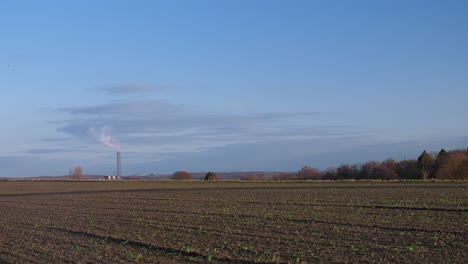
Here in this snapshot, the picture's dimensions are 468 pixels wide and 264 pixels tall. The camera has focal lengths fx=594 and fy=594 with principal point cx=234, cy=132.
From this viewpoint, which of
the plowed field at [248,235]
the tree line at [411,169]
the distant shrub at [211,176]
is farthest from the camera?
the distant shrub at [211,176]

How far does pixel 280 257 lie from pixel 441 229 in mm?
7155

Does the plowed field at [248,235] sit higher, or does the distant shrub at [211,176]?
the distant shrub at [211,176]

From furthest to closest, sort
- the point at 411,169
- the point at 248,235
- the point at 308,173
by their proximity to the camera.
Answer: the point at 308,173 → the point at 411,169 → the point at 248,235

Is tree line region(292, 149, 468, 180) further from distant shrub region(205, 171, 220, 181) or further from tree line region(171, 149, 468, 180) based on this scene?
distant shrub region(205, 171, 220, 181)

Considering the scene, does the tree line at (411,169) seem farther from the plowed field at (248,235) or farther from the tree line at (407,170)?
the plowed field at (248,235)

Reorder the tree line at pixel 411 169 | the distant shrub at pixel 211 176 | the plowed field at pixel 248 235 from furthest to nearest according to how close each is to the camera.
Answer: the distant shrub at pixel 211 176
the tree line at pixel 411 169
the plowed field at pixel 248 235

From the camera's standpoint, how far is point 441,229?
61.6 ft

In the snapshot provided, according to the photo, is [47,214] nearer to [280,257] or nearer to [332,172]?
[280,257]

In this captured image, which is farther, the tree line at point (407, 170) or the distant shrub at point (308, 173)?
the distant shrub at point (308, 173)

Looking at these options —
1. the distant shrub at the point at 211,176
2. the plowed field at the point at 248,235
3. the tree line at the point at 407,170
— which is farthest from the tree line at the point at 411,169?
the plowed field at the point at 248,235

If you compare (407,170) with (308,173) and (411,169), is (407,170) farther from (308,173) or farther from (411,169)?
(308,173)

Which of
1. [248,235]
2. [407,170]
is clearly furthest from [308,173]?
[248,235]

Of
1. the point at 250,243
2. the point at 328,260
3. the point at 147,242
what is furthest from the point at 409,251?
the point at 147,242

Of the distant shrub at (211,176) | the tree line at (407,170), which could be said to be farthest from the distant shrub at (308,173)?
the distant shrub at (211,176)
